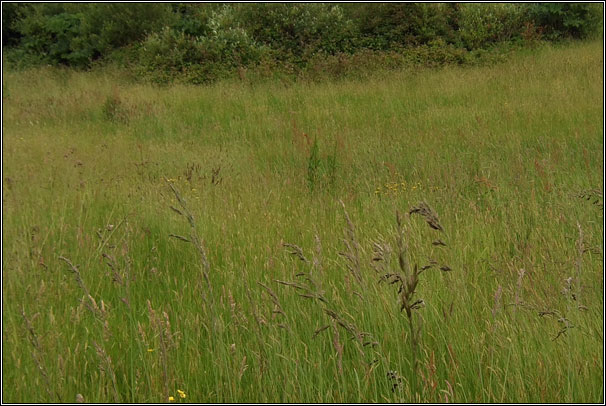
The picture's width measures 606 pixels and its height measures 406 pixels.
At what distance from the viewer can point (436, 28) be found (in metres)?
12.8

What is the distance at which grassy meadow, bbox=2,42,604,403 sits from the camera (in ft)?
5.72

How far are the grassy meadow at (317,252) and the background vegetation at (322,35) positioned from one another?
357 cm

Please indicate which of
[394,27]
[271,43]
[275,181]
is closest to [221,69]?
[271,43]

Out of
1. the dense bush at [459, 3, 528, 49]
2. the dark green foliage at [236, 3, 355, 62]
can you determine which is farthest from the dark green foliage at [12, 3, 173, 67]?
the dense bush at [459, 3, 528, 49]

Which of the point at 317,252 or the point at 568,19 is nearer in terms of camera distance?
the point at 317,252

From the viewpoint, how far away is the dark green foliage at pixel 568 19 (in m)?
12.9

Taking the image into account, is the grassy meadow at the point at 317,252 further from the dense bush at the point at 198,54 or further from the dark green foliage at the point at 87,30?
the dark green foliage at the point at 87,30

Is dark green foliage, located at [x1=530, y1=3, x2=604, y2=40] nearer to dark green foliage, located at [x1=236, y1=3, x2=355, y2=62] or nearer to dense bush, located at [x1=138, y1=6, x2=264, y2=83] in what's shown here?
dark green foliage, located at [x1=236, y1=3, x2=355, y2=62]

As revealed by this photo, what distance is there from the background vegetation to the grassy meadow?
3.57m

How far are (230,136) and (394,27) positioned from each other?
25.0 ft

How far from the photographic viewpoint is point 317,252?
7.90 feet

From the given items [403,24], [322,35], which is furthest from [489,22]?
[322,35]

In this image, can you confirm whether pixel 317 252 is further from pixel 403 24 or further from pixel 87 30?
pixel 87 30

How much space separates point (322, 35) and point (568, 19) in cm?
592
